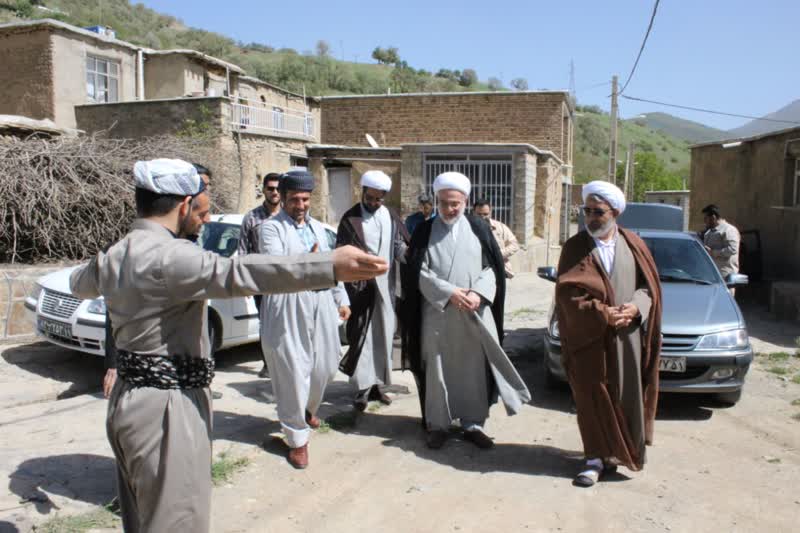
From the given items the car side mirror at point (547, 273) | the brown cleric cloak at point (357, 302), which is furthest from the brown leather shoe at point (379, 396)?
the car side mirror at point (547, 273)

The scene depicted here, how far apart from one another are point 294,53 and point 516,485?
62959mm

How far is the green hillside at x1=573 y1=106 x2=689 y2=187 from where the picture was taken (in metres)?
56.0

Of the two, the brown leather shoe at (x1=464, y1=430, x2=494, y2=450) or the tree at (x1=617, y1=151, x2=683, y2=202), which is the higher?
the tree at (x1=617, y1=151, x2=683, y2=202)

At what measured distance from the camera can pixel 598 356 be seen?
4039 mm

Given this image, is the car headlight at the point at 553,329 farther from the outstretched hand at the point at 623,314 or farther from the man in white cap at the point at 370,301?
the outstretched hand at the point at 623,314

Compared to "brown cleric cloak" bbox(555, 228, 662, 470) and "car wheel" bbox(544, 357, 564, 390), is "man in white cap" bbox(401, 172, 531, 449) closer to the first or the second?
"brown cleric cloak" bbox(555, 228, 662, 470)

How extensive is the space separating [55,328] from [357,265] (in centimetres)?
541

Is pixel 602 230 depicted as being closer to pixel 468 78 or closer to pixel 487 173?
pixel 487 173

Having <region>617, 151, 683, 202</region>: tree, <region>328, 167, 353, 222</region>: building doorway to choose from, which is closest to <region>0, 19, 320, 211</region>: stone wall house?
<region>328, 167, 353, 222</region>: building doorway

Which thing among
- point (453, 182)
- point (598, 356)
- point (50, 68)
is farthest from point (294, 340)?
point (50, 68)

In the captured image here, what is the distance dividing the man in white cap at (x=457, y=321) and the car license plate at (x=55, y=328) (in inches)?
138

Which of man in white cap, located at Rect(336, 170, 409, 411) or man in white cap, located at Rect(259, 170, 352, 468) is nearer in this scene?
man in white cap, located at Rect(259, 170, 352, 468)

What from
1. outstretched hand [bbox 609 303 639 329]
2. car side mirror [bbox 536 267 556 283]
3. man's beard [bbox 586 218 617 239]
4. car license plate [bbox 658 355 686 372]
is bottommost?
car license plate [bbox 658 355 686 372]

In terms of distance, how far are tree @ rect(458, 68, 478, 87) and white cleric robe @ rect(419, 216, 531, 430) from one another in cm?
6187
